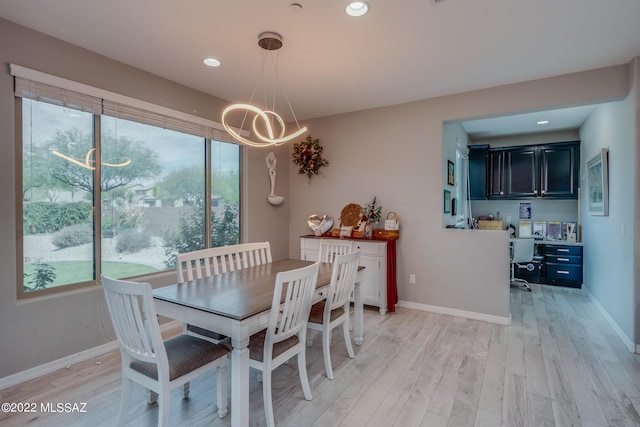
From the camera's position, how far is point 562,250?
5023 mm

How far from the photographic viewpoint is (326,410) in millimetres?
1994

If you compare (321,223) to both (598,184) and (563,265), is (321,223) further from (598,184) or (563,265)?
(563,265)

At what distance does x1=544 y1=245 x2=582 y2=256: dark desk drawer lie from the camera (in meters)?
4.94

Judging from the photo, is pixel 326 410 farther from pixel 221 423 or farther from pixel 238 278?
pixel 238 278

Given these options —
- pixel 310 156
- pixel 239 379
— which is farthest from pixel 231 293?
pixel 310 156

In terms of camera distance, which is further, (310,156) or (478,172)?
(478,172)

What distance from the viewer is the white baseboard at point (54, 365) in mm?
2277

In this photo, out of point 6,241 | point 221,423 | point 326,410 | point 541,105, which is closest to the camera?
point 221,423

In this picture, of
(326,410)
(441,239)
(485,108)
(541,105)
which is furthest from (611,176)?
(326,410)

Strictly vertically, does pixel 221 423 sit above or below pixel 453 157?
below

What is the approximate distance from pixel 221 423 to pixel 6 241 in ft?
6.62

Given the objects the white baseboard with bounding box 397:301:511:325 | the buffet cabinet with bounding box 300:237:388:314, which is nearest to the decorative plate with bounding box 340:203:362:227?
the buffet cabinet with bounding box 300:237:388:314

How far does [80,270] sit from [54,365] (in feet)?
2.44

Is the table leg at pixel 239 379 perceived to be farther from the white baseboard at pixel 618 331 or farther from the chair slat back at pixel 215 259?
the white baseboard at pixel 618 331
